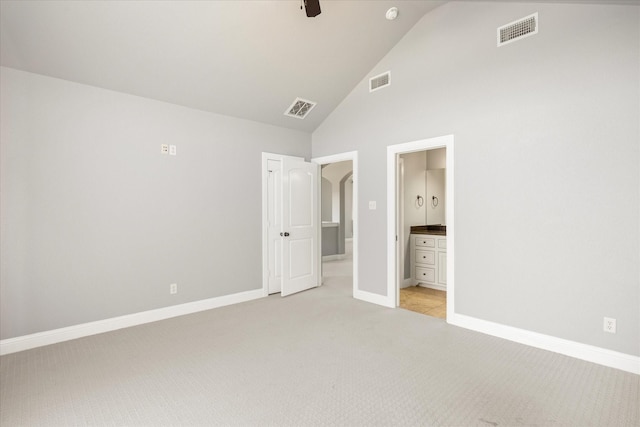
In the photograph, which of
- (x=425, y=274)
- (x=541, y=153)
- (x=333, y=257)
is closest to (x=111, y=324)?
(x=425, y=274)

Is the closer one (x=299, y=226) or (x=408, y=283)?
(x=299, y=226)

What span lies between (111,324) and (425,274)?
178 inches

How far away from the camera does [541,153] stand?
292 centimetres

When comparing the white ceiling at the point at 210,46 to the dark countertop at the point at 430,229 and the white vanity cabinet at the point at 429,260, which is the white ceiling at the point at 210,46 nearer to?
the dark countertop at the point at 430,229

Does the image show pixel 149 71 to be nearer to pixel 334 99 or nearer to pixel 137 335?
pixel 334 99

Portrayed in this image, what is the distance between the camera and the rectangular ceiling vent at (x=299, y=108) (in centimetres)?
457

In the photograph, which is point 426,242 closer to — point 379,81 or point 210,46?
point 379,81

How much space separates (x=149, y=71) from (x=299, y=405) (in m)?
3.55

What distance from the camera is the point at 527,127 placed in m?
3.00

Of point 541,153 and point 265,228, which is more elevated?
point 541,153

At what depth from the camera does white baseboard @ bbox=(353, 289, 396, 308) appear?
423cm

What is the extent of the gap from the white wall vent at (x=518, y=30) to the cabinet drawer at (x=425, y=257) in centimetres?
311

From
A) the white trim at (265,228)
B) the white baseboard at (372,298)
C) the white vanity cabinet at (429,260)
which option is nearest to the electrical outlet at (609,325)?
the white baseboard at (372,298)

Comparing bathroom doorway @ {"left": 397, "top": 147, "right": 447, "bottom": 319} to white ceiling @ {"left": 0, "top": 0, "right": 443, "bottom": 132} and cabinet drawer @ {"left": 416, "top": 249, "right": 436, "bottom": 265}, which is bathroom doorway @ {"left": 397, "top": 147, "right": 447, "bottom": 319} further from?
white ceiling @ {"left": 0, "top": 0, "right": 443, "bottom": 132}
